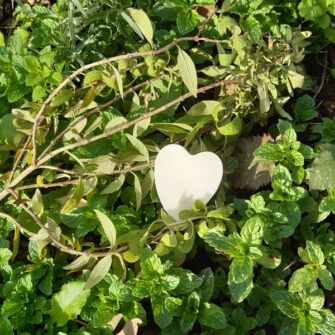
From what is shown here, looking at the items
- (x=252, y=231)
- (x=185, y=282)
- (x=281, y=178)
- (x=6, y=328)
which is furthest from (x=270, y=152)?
(x=6, y=328)

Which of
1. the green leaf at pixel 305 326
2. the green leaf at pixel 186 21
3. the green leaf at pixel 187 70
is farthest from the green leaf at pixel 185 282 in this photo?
the green leaf at pixel 186 21

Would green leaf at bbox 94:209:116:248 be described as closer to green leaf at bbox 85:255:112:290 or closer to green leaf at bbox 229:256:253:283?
green leaf at bbox 85:255:112:290

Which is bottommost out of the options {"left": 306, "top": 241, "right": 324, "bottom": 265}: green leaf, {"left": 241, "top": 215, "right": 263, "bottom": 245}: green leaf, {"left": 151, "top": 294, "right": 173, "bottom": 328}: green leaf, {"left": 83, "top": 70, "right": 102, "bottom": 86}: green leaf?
{"left": 306, "top": 241, "right": 324, "bottom": 265}: green leaf

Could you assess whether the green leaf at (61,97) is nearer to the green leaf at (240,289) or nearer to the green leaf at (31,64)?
the green leaf at (31,64)

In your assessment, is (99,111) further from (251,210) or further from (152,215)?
(251,210)

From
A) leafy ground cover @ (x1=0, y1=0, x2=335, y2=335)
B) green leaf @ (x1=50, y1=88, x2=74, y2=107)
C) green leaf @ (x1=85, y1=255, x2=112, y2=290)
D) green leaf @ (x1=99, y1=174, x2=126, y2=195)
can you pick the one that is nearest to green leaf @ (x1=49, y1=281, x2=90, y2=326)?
leafy ground cover @ (x1=0, y1=0, x2=335, y2=335)

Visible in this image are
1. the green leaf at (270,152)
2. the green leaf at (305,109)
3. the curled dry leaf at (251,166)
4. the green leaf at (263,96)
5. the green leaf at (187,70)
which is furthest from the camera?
the green leaf at (305,109)
